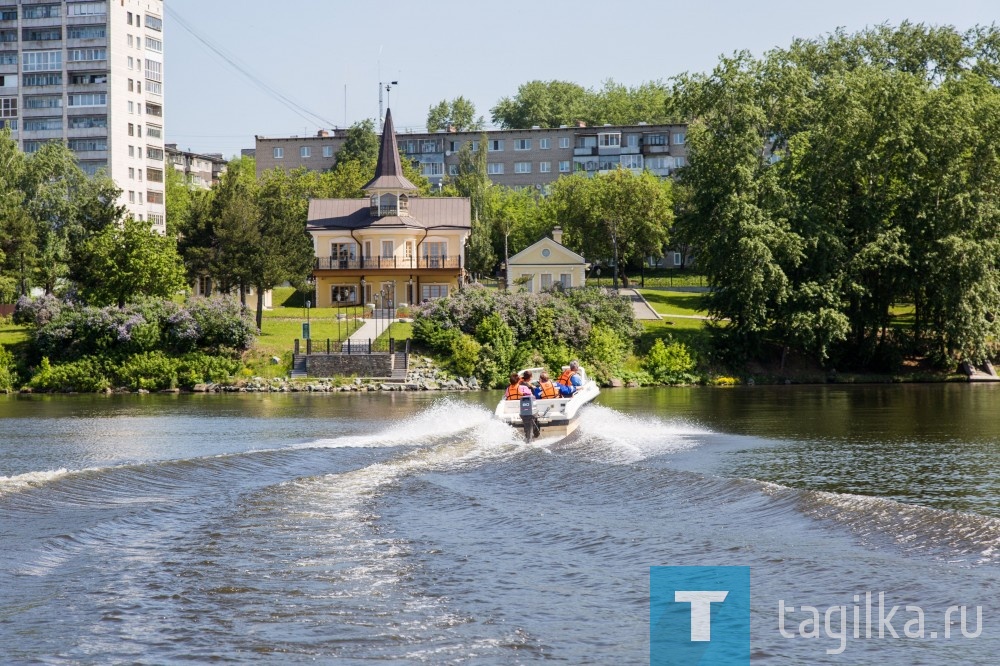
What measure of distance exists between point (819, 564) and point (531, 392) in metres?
17.2

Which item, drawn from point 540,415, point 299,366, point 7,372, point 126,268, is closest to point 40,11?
point 126,268

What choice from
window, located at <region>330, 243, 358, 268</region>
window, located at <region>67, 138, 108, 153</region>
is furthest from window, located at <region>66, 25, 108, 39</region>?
window, located at <region>330, 243, 358, 268</region>

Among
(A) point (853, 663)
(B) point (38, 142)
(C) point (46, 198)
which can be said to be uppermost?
(B) point (38, 142)

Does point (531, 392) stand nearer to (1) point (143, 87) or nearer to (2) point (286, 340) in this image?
(2) point (286, 340)

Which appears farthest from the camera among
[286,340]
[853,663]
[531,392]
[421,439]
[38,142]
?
[38,142]

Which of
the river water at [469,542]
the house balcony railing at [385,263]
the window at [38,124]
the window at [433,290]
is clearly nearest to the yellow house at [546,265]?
the house balcony railing at [385,263]

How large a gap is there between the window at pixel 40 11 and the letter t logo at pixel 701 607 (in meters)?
116

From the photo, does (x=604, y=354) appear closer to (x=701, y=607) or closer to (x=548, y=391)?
(x=548, y=391)

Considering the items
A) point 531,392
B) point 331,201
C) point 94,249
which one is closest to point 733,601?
point 531,392

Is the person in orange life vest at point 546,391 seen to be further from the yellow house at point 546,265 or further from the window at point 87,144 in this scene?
the window at point 87,144

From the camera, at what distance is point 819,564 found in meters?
14.5

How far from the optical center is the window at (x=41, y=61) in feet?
374

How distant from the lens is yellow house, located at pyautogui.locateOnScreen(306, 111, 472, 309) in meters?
82.2

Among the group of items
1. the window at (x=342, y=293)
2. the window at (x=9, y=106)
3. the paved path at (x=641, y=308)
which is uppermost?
the window at (x=9, y=106)
